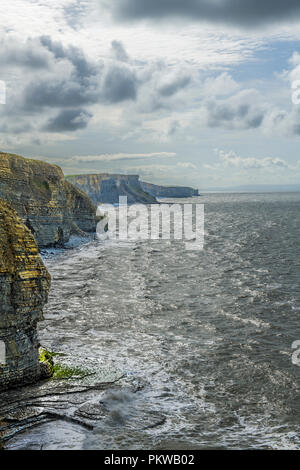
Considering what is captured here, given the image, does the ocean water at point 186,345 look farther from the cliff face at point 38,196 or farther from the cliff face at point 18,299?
the cliff face at point 38,196

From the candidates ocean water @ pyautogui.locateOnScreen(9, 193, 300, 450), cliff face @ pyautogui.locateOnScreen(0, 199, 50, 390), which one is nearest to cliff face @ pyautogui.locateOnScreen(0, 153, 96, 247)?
ocean water @ pyautogui.locateOnScreen(9, 193, 300, 450)

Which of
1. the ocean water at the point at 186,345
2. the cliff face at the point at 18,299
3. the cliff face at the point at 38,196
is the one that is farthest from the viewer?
the cliff face at the point at 38,196

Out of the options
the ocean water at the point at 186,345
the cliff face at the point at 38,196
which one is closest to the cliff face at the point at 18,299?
the ocean water at the point at 186,345

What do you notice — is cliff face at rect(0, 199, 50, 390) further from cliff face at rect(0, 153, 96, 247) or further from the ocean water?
cliff face at rect(0, 153, 96, 247)

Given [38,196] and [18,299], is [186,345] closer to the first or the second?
[18,299]

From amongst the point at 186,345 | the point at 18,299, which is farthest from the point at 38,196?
the point at 18,299


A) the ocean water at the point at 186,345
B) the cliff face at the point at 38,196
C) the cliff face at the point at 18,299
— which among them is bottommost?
the ocean water at the point at 186,345
